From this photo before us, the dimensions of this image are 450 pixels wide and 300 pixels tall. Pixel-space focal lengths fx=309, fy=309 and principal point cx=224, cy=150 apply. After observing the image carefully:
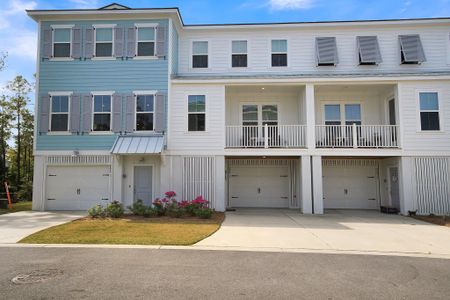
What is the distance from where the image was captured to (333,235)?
912 cm

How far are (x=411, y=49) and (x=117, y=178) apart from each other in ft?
51.6

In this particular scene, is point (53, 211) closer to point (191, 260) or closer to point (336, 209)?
point (191, 260)

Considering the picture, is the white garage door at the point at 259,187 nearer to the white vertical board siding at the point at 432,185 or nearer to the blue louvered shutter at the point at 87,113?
the white vertical board siding at the point at 432,185

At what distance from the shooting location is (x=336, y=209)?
15.7 meters

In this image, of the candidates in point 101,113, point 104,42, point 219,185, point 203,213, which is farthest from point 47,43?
point 203,213

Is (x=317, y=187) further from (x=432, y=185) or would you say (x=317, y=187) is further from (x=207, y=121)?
(x=207, y=121)

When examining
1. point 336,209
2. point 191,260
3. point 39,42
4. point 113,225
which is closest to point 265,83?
point 336,209

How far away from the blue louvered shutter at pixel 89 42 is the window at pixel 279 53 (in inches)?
353

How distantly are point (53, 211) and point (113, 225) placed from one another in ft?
18.4

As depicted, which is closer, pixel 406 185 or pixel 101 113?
pixel 406 185

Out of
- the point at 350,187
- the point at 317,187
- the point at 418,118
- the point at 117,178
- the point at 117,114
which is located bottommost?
the point at 350,187

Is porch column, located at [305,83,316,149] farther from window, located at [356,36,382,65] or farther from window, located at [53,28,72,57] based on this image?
window, located at [53,28,72,57]

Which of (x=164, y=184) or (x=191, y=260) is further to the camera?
(x=164, y=184)

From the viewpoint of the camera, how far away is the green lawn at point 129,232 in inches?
314
